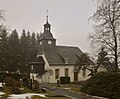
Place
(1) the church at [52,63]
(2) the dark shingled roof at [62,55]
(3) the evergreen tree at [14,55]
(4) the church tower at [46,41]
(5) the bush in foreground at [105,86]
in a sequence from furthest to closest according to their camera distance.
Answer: (3) the evergreen tree at [14,55] → (4) the church tower at [46,41] → (2) the dark shingled roof at [62,55] → (1) the church at [52,63] → (5) the bush in foreground at [105,86]

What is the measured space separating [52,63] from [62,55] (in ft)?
13.8

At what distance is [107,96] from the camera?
82.3ft

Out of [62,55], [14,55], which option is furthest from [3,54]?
[62,55]

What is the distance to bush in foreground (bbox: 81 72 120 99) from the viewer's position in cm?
2475

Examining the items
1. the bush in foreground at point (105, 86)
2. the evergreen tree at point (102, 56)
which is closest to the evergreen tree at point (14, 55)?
the evergreen tree at point (102, 56)

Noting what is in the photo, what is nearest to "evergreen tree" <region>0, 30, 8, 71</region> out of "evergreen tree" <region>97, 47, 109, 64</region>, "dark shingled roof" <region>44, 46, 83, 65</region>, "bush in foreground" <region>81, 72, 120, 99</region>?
"dark shingled roof" <region>44, 46, 83, 65</region>

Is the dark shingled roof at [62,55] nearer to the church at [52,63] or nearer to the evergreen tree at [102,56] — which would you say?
the church at [52,63]

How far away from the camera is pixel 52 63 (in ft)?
177

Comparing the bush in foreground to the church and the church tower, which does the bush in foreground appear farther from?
the church tower

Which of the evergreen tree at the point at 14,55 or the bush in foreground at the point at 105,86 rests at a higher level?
the evergreen tree at the point at 14,55

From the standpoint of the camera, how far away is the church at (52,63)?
53.9 m

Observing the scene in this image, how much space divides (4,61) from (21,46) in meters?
10.8

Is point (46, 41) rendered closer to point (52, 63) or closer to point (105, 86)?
point (52, 63)

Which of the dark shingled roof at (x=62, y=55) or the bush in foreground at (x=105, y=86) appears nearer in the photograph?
the bush in foreground at (x=105, y=86)
